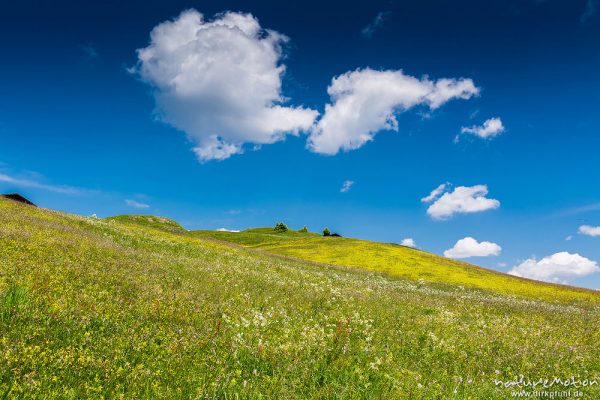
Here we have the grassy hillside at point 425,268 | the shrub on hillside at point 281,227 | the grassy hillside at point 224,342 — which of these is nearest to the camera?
the grassy hillside at point 224,342

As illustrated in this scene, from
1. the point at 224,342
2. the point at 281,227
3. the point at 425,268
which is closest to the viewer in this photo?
the point at 224,342

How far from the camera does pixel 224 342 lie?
8.58 meters

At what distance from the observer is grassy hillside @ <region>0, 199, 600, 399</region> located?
6488 mm

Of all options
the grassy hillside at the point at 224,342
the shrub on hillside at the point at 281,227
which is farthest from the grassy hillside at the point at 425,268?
the shrub on hillside at the point at 281,227

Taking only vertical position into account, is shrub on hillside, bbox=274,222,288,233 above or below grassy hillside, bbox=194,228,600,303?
above

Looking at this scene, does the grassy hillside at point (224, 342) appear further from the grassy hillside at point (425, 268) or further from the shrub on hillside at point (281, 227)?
the shrub on hillside at point (281, 227)

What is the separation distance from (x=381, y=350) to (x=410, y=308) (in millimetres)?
7479

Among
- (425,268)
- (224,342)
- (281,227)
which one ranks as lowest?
(224,342)

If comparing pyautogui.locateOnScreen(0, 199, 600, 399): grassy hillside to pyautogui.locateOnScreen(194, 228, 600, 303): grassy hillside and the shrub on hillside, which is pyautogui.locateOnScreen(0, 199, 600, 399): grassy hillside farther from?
the shrub on hillside

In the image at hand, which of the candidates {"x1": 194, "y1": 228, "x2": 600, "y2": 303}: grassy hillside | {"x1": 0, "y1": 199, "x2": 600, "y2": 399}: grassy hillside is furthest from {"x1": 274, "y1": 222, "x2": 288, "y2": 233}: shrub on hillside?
{"x1": 0, "y1": 199, "x2": 600, "y2": 399}: grassy hillside

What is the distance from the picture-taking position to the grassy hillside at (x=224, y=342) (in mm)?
6488

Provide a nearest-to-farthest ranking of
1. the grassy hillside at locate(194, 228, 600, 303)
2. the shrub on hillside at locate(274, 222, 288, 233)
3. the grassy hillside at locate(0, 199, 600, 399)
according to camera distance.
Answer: the grassy hillside at locate(0, 199, 600, 399)
the grassy hillside at locate(194, 228, 600, 303)
the shrub on hillside at locate(274, 222, 288, 233)

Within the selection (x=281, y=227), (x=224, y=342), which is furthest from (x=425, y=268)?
(x=281, y=227)

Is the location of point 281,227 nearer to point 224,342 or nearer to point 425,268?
point 425,268
